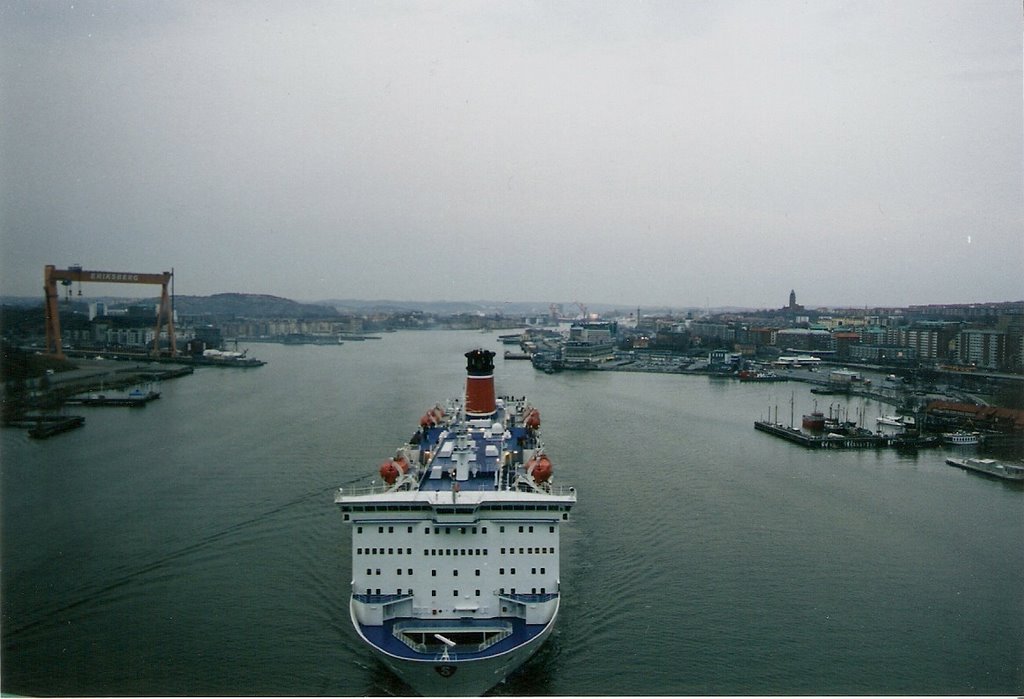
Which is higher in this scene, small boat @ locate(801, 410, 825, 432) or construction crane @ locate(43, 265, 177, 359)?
construction crane @ locate(43, 265, 177, 359)

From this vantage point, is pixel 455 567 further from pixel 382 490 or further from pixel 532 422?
pixel 532 422

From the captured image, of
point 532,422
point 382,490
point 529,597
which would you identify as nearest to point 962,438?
point 532,422

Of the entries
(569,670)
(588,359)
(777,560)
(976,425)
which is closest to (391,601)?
(569,670)

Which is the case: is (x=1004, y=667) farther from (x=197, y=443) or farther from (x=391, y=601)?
(x=197, y=443)

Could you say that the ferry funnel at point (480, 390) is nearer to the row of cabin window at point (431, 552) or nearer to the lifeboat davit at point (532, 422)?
the lifeboat davit at point (532, 422)

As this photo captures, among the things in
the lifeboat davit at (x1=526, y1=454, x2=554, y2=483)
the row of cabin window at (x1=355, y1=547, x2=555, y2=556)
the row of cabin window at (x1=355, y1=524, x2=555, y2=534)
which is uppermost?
the lifeboat davit at (x1=526, y1=454, x2=554, y2=483)

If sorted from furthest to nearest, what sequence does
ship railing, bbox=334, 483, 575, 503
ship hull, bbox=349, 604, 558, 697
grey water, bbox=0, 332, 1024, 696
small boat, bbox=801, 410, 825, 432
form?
small boat, bbox=801, 410, 825, 432 → ship railing, bbox=334, 483, 575, 503 → grey water, bbox=0, 332, 1024, 696 → ship hull, bbox=349, 604, 558, 697

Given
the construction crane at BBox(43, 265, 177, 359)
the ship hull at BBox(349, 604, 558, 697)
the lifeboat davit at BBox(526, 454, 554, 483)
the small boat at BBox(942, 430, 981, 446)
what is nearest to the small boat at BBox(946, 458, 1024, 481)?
the small boat at BBox(942, 430, 981, 446)

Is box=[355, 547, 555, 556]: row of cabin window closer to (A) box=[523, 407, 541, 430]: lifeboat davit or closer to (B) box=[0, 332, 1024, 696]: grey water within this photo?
(B) box=[0, 332, 1024, 696]: grey water
